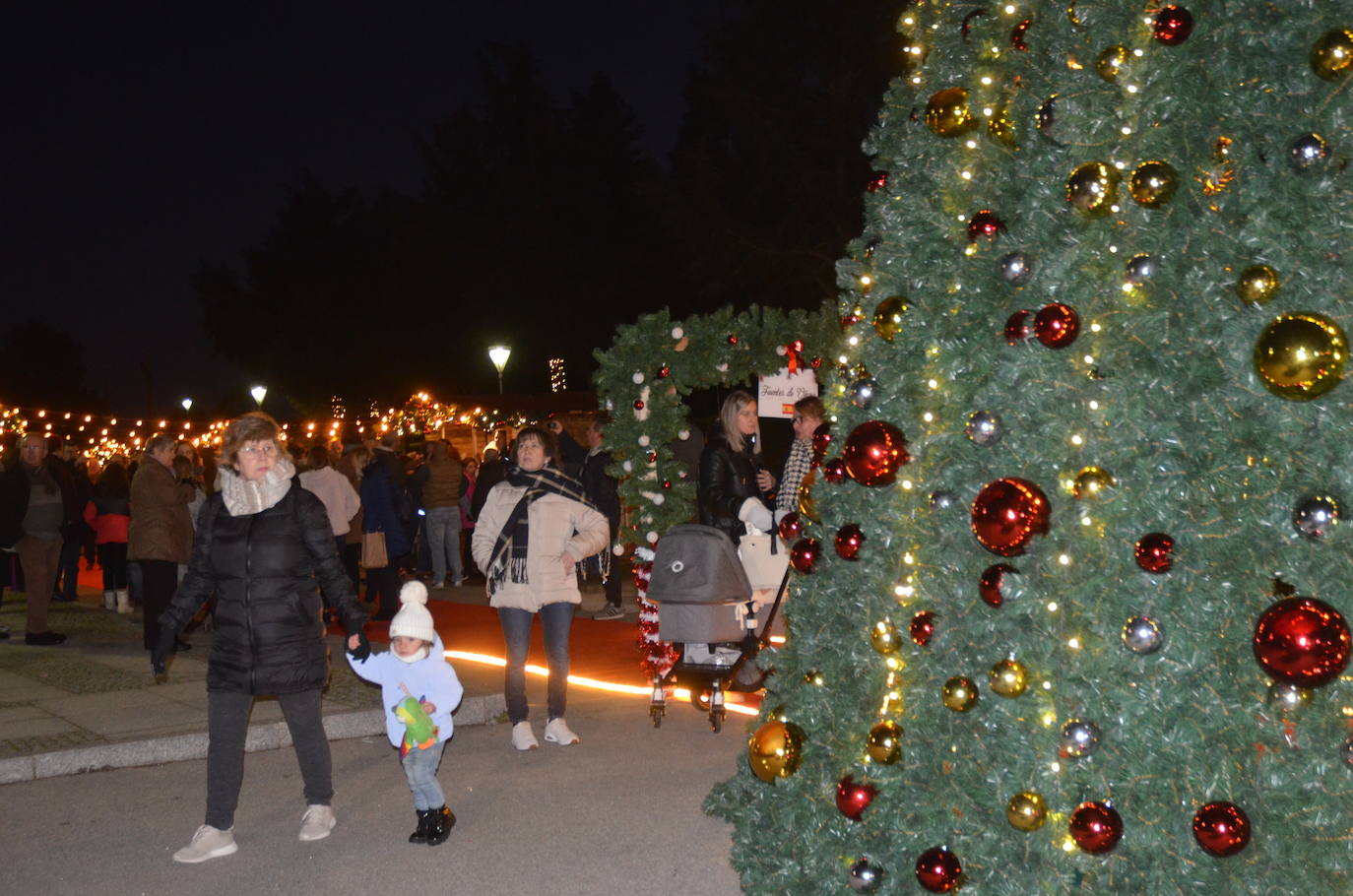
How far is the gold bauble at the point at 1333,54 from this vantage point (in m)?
3.17

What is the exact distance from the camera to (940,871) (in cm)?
355

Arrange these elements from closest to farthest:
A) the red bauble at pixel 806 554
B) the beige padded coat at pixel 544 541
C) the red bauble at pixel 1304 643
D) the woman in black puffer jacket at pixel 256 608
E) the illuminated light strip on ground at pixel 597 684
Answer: the red bauble at pixel 1304 643 < the red bauble at pixel 806 554 < the woman in black puffer jacket at pixel 256 608 < the beige padded coat at pixel 544 541 < the illuminated light strip on ground at pixel 597 684

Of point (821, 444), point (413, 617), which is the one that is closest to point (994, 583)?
point (821, 444)

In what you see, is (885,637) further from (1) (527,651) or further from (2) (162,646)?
(1) (527,651)

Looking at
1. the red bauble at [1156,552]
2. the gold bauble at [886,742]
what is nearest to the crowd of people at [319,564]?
the gold bauble at [886,742]

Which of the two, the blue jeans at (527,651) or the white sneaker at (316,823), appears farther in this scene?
the blue jeans at (527,651)

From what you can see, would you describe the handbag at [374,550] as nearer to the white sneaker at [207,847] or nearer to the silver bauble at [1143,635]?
the white sneaker at [207,847]

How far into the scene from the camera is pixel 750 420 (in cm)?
835

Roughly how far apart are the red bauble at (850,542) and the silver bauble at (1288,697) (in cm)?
132

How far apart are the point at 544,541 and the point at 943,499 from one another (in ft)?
13.2

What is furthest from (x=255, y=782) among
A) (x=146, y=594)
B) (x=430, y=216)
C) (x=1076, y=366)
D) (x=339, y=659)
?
(x=430, y=216)

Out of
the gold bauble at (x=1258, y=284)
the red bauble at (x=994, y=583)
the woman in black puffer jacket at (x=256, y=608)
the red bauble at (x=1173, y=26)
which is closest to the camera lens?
the gold bauble at (x=1258, y=284)

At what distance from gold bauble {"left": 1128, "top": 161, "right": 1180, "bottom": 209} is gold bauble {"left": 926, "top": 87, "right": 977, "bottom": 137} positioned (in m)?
0.69

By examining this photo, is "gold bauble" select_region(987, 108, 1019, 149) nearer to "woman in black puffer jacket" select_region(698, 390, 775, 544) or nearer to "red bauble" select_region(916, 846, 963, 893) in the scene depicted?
"red bauble" select_region(916, 846, 963, 893)
